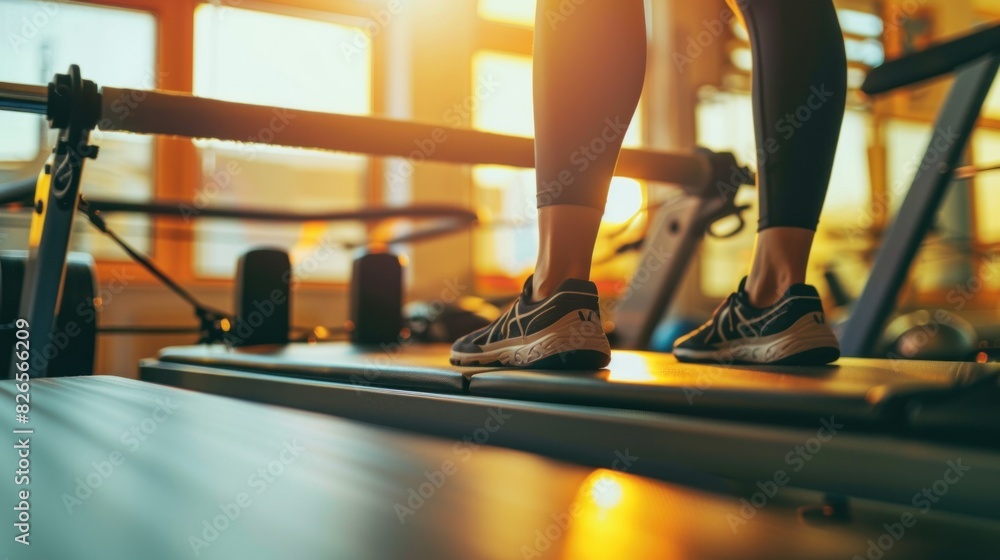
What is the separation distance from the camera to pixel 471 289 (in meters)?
3.48

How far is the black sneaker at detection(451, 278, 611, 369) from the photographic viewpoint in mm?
1044

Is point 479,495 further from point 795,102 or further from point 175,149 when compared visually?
point 175,149

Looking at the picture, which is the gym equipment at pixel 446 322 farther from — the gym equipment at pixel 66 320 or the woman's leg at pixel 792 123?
the woman's leg at pixel 792 123

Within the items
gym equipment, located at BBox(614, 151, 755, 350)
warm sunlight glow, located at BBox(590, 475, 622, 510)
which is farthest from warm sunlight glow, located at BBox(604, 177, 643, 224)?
warm sunlight glow, located at BBox(590, 475, 622, 510)

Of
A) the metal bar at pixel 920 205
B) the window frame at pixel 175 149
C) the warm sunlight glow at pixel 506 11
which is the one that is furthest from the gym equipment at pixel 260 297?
the warm sunlight glow at pixel 506 11

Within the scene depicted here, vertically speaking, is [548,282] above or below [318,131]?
below

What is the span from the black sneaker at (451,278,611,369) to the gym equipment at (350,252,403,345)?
120cm

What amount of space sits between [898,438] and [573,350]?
0.48 metres

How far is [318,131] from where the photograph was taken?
1632 mm

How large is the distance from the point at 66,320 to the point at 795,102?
146cm

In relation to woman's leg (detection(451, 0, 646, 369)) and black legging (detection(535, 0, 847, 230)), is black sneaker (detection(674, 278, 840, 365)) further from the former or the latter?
woman's leg (detection(451, 0, 646, 369))

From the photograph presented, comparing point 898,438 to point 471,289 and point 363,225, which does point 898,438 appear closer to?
point 471,289

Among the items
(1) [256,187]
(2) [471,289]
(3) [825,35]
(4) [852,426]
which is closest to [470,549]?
(4) [852,426]

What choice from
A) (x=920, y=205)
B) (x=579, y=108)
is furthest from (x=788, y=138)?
(x=920, y=205)
